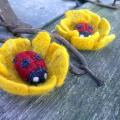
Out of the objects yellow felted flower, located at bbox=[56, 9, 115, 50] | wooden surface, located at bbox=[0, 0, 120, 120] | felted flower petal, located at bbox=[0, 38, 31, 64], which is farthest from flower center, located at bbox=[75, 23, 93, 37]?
felted flower petal, located at bbox=[0, 38, 31, 64]

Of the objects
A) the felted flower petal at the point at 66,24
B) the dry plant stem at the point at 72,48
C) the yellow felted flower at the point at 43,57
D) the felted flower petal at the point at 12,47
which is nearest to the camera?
the yellow felted flower at the point at 43,57

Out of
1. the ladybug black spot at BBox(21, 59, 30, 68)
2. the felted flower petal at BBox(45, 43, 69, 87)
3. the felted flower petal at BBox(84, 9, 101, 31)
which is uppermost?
the ladybug black spot at BBox(21, 59, 30, 68)

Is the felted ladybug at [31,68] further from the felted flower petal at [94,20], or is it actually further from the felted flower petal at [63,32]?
the felted flower petal at [94,20]

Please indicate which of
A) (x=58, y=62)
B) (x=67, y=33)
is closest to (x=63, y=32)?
(x=67, y=33)

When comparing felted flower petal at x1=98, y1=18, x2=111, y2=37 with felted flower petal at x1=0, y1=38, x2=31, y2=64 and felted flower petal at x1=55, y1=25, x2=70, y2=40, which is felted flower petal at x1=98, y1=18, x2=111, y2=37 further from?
felted flower petal at x1=0, y1=38, x2=31, y2=64

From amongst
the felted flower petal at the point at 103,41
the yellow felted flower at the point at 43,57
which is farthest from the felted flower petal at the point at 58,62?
the felted flower petal at the point at 103,41

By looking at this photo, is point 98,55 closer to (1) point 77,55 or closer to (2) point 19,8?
(1) point 77,55

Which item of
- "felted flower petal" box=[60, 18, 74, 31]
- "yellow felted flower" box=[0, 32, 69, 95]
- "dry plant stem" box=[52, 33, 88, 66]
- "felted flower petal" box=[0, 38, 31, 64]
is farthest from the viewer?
"felted flower petal" box=[60, 18, 74, 31]

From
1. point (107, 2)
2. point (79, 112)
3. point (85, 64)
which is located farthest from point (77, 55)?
point (107, 2)
